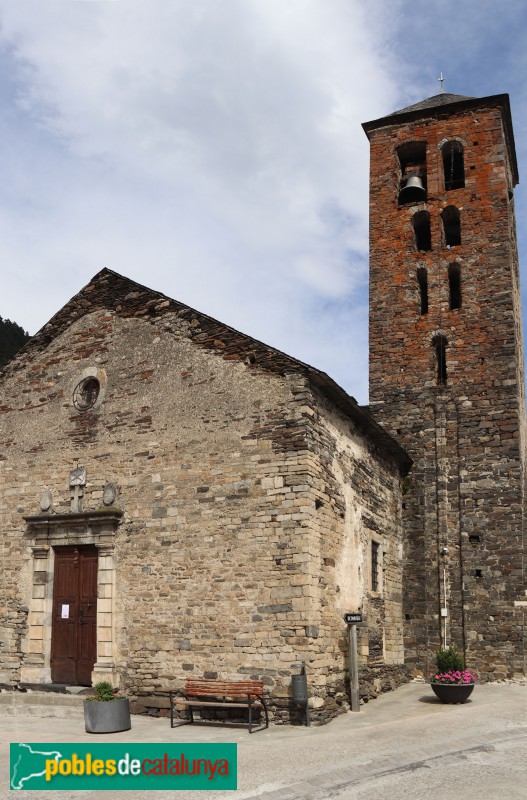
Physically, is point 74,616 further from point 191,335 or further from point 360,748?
point 360,748

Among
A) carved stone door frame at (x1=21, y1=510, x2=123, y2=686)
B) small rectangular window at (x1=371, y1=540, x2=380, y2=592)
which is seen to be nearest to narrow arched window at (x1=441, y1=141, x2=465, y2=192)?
small rectangular window at (x1=371, y1=540, x2=380, y2=592)

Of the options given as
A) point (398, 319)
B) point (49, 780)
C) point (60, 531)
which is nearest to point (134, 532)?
point (60, 531)

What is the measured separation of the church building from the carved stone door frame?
0.04 metres

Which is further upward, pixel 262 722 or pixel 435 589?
pixel 435 589

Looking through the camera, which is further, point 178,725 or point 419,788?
point 178,725

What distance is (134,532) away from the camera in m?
13.0

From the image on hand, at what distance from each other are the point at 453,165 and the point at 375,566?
432 inches

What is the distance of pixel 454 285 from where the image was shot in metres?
19.5

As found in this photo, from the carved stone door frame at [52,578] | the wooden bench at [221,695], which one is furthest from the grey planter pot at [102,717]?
the carved stone door frame at [52,578]

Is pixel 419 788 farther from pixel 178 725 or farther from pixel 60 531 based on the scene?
pixel 60 531

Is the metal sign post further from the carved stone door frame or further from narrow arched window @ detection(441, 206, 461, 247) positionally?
narrow arched window @ detection(441, 206, 461, 247)

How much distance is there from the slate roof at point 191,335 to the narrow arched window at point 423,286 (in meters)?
4.41

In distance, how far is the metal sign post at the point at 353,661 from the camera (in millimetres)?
12156

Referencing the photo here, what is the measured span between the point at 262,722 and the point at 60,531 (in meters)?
4.93
